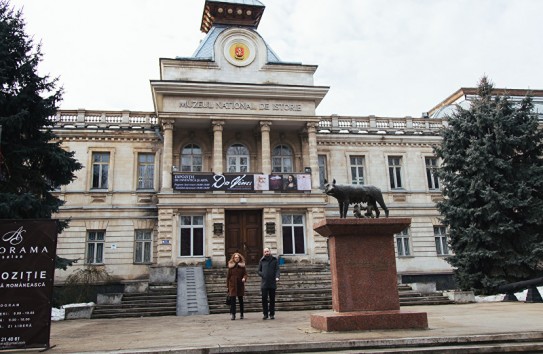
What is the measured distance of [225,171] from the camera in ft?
87.7

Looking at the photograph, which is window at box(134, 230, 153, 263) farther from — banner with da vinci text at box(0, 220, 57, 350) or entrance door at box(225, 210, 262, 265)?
banner with da vinci text at box(0, 220, 57, 350)

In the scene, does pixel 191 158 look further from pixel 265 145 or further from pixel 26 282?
pixel 26 282

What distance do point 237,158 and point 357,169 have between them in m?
7.68

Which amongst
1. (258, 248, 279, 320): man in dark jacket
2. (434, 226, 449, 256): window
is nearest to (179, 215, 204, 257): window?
(258, 248, 279, 320): man in dark jacket

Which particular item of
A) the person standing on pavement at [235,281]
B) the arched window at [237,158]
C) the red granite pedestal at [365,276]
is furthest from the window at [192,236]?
the red granite pedestal at [365,276]

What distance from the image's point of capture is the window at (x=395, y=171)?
29317mm

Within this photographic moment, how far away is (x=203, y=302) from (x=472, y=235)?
11562mm

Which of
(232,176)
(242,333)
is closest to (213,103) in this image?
(232,176)

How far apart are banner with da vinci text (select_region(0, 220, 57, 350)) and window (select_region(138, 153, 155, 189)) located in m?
19.3

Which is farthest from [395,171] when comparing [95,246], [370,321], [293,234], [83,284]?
[370,321]

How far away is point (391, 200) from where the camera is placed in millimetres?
28656

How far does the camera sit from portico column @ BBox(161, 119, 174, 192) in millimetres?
24297

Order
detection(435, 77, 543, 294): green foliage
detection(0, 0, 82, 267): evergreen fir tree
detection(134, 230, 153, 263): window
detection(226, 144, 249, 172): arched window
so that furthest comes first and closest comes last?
detection(226, 144, 249, 172): arched window
detection(134, 230, 153, 263): window
detection(435, 77, 543, 294): green foliage
detection(0, 0, 82, 267): evergreen fir tree

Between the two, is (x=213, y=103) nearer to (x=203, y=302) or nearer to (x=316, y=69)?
(x=316, y=69)
